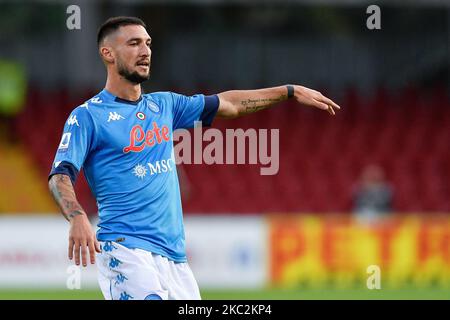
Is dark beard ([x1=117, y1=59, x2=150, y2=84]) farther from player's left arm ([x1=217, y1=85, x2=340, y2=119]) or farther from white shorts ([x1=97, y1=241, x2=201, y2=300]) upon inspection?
white shorts ([x1=97, y1=241, x2=201, y2=300])

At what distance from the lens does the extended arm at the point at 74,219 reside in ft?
17.1

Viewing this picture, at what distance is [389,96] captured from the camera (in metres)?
22.5

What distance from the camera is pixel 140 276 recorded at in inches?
228

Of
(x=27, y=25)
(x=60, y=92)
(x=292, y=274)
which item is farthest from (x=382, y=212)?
(x=27, y=25)

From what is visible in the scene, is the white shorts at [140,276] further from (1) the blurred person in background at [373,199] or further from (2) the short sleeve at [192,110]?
(1) the blurred person in background at [373,199]

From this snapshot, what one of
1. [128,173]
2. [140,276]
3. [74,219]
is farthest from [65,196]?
[140,276]

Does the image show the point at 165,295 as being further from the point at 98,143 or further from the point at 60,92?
the point at 60,92

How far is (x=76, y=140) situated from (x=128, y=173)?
39 centimetres

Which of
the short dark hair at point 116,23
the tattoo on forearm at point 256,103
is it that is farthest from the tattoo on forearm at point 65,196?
the tattoo on forearm at point 256,103

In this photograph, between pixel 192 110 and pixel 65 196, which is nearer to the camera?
pixel 65 196

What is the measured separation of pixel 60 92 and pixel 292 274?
29.5 feet

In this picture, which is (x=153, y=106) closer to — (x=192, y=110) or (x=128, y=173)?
(x=192, y=110)

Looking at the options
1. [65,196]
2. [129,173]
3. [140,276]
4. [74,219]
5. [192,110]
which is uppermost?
[192,110]
